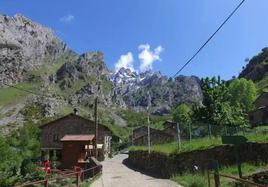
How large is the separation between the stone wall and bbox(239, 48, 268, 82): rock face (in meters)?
137

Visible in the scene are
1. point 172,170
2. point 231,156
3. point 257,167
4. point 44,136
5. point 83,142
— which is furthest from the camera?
point 44,136

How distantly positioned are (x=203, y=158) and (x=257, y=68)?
149m

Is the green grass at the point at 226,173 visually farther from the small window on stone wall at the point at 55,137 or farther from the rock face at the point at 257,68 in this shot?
the rock face at the point at 257,68

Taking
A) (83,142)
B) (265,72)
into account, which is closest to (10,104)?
(265,72)

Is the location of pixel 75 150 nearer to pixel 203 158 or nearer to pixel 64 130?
pixel 64 130

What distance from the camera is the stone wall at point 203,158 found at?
21.8 m

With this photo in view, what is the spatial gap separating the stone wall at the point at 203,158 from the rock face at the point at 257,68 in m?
137

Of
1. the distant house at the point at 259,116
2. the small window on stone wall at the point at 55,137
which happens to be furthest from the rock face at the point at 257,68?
the small window on stone wall at the point at 55,137

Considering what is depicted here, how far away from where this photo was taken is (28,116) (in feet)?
546

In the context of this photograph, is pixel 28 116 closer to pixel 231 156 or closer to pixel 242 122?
pixel 242 122

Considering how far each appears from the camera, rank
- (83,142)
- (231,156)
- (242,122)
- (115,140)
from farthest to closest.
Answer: (115,140) < (242,122) < (83,142) < (231,156)

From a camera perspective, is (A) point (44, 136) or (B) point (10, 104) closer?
(A) point (44, 136)

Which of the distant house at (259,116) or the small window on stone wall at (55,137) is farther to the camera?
the distant house at (259,116)

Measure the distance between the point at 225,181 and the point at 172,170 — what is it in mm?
10094
